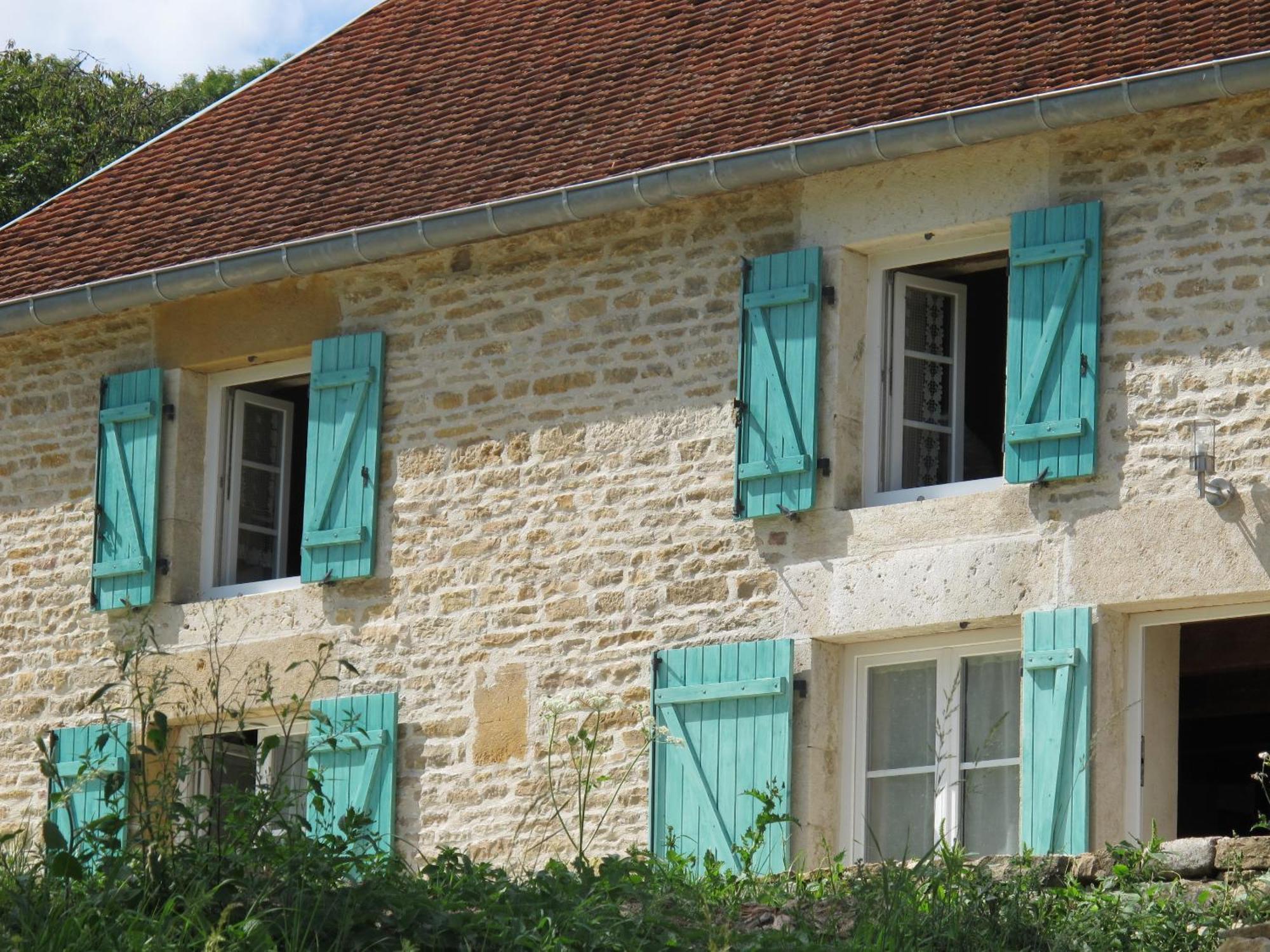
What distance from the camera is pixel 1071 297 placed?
30.2ft

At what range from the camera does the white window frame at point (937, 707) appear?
9250 millimetres

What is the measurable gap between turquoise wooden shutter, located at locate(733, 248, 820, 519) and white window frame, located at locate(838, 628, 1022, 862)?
2.29 feet

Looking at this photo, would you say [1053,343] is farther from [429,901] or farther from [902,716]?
[429,901]

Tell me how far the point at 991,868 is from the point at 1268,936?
179 centimetres

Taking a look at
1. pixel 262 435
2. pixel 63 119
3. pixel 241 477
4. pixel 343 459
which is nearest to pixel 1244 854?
pixel 343 459

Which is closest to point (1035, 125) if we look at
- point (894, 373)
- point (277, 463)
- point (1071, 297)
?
point (1071, 297)

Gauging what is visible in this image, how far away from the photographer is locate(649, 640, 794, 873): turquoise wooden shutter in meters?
9.41

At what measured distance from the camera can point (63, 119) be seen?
19.4m

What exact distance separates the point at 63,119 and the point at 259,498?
28.4 ft

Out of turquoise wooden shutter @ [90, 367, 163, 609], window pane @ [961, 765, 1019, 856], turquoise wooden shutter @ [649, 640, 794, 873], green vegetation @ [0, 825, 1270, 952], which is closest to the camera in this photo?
green vegetation @ [0, 825, 1270, 952]

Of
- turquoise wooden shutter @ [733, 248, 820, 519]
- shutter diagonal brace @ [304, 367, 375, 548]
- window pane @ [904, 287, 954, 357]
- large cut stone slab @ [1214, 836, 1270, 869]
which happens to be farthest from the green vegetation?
shutter diagonal brace @ [304, 367, 375, 548]

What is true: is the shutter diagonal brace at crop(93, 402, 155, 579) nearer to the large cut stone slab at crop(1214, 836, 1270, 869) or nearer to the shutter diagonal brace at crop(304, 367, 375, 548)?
the shutter diagonal brace at crop(304, 367, 375, 548)

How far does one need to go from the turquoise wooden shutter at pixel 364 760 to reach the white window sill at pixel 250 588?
85cm

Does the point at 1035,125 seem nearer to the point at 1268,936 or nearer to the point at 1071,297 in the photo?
the point at 1071,297
